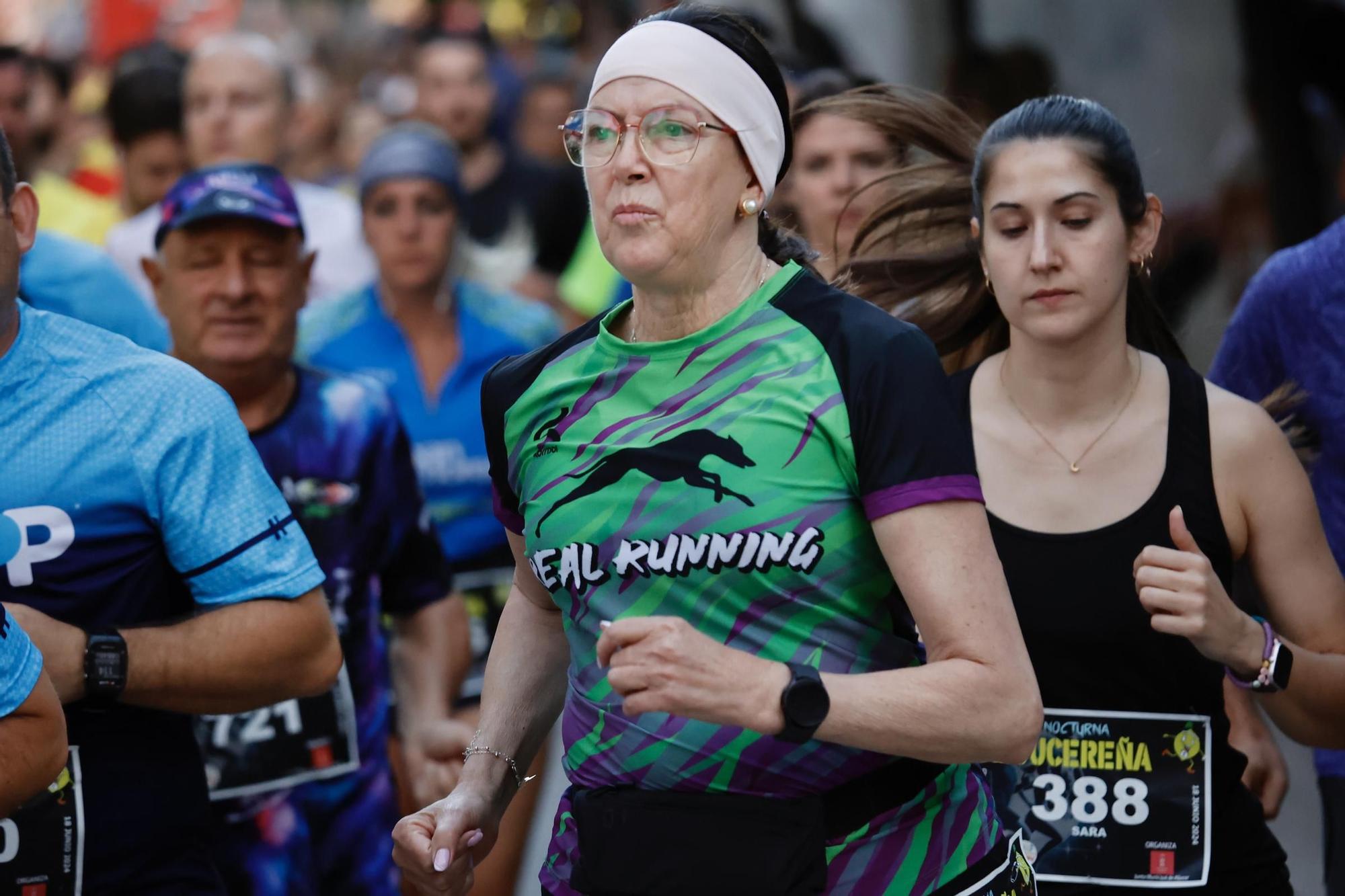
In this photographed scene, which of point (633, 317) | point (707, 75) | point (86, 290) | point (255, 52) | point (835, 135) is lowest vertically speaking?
point (633, 317)

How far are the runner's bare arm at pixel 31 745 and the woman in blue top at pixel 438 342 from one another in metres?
2.92

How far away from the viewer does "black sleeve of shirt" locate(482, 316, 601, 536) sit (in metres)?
3.30

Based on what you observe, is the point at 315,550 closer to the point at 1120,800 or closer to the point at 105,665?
the point at 105,665

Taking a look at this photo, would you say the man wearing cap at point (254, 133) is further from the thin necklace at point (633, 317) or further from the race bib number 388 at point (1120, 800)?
the thin necklace at point (633, 317)

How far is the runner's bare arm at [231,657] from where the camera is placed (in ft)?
11.0

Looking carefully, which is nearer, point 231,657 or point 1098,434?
point 231,657

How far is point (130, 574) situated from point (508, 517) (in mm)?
633

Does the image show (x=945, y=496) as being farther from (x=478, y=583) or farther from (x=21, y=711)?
(x=478, y=583)

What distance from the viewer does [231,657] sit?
343 centimetres

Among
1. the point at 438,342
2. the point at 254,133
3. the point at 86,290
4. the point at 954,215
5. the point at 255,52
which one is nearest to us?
the point at 954,215

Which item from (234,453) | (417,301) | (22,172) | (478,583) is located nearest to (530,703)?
(234,453)

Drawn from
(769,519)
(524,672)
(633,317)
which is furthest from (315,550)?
(769,519)

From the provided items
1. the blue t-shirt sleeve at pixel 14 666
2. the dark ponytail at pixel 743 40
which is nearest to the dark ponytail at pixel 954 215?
the dark ponytail at pixel 743 40

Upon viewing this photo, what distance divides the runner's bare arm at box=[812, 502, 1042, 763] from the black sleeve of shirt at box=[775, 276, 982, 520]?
32 millimetres
